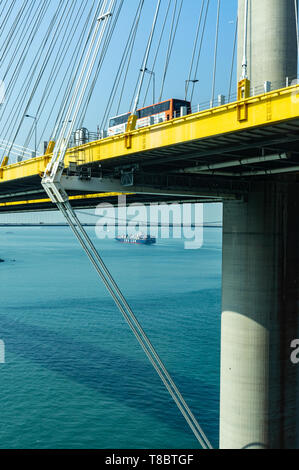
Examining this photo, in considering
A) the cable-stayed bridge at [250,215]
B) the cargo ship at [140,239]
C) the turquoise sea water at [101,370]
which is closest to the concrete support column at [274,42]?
the cable-stayed bridge at [250,215]

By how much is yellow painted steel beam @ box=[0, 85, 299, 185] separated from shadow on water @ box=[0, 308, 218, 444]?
14.1m

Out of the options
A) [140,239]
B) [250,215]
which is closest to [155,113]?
[250,215]

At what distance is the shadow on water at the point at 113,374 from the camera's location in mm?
24641

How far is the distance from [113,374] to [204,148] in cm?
1873

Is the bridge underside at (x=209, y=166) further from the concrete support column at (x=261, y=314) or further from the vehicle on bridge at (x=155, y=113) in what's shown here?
the vehicle on bridge at (x=155, y=113)

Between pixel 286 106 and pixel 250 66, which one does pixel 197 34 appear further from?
pixel 286 106

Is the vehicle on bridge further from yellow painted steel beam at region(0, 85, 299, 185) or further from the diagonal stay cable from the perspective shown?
the diagonal stay cable

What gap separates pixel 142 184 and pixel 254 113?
6.62 m

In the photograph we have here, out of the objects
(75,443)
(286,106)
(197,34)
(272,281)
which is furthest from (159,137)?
(75,443)

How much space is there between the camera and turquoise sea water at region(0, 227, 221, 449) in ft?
74.7

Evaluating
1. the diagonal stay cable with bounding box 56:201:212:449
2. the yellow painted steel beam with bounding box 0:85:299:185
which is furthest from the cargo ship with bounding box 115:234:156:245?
the diagonal stay cable with bounding box 56:201:212:449

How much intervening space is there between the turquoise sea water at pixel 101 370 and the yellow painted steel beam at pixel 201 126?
13075 millimetres

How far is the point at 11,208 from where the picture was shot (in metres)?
41.2

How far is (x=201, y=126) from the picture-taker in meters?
12.5
